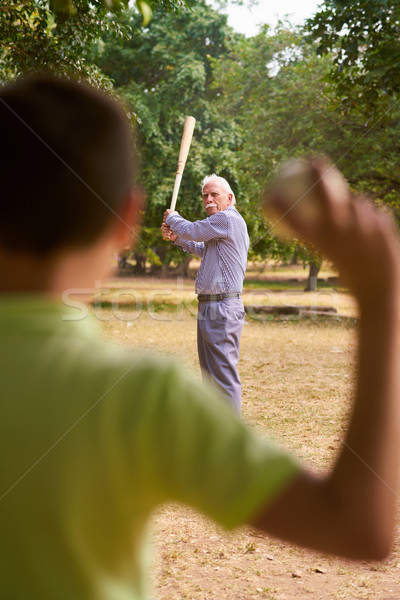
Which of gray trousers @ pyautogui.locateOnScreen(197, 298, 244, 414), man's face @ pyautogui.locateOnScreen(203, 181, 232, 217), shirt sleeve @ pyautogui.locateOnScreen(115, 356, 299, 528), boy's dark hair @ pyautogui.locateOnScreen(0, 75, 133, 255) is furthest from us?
man's face @ pyautogui.locateOnScreen(203, 181, 232, 217)

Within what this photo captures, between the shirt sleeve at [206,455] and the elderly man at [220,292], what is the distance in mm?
4315

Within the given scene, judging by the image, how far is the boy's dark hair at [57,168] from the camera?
856mm

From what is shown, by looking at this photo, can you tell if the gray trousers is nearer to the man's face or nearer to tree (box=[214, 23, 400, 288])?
the man's face

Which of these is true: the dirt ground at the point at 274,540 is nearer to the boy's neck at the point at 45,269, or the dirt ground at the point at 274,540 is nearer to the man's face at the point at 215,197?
the boy's neck at the point at 45,269

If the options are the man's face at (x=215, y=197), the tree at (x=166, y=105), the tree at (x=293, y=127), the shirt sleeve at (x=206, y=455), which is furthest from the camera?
the tree at (x=166, y=105)

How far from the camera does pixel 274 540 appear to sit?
10.2ft

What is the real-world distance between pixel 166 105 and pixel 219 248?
12772 mm

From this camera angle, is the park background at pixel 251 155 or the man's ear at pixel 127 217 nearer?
the man's ear at pixel 127 217

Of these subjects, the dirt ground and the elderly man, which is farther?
the elderly man

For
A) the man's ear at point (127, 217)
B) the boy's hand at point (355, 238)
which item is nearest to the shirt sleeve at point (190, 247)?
the man's ear at point (127, 217)

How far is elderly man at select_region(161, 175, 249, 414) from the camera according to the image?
512 cm

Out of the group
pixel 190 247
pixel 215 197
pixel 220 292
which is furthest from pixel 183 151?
pixel 220 292

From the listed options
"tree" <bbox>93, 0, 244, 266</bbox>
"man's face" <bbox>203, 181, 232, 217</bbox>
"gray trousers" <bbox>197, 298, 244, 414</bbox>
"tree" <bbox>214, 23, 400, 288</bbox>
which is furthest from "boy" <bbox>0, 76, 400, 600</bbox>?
"tree" <bbox>93, 0, 244, 266</bbox>

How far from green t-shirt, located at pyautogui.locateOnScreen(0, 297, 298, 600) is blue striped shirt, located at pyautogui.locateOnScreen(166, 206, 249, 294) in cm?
439
